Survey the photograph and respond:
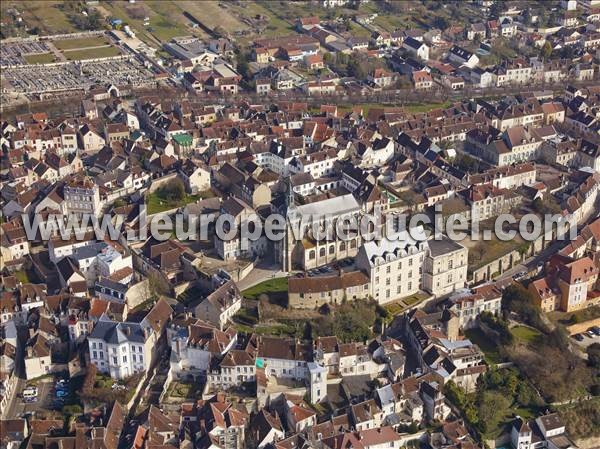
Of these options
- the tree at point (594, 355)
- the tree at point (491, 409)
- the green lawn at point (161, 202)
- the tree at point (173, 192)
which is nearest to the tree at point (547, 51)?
the green lawn at point (161, 202)

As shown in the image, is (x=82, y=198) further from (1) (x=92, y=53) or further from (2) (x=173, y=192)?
(1) (x=92, y=53)

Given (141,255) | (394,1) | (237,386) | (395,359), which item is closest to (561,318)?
(395,359)

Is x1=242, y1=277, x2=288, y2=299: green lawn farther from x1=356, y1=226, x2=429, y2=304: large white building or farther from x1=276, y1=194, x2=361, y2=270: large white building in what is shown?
x1=356, y1=226, x2=429, y2=304: large white building

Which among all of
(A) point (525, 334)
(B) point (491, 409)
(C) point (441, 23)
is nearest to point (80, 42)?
(C) point (441, 23)

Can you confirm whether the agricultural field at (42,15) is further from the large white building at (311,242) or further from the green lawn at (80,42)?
the large white building at (311,242)

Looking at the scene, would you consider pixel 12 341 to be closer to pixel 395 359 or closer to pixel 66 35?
pixel 395 359

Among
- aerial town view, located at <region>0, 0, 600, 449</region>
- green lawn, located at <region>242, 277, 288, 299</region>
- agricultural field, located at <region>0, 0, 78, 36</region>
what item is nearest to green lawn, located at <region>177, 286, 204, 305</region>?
aerial town view, located at <region>0, 0, 600, 449</region>
